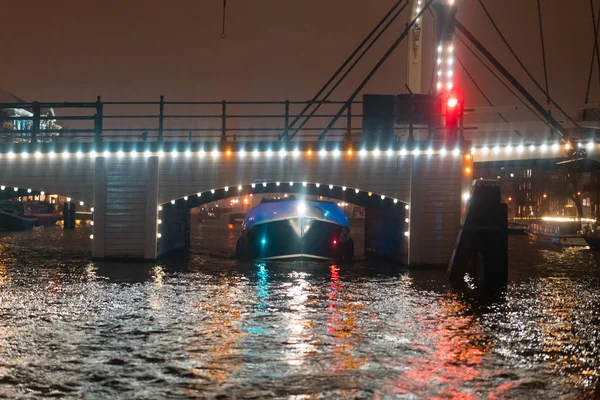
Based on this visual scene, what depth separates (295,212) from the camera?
75.4 feet

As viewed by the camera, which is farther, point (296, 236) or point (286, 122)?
point (296, 236)

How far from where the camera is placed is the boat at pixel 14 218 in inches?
1709

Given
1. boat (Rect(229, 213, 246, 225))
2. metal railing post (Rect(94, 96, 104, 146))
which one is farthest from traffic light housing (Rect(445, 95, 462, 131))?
boat (Rect(229, 213, 246, 225))

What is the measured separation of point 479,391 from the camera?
7.17m

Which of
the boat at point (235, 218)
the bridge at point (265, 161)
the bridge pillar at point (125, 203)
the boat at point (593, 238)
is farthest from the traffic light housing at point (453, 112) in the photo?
the boat at point (235, 218)

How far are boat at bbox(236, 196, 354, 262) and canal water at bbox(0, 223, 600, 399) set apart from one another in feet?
13.6

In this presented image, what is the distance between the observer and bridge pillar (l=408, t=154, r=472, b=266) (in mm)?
19453

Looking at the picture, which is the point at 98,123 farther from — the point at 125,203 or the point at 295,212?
the point at 295,212

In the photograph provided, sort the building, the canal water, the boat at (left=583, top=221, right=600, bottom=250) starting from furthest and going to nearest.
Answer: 1. the boat at (left=583, top=221, right=600, bottom=250)
2. the building
3. the canal water

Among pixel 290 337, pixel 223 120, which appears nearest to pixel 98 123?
pixel 223 120

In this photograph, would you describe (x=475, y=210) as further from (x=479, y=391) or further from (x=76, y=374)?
(x=76, y=374)

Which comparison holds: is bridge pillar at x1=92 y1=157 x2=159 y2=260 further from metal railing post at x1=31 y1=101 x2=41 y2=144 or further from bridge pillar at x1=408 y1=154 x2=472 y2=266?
bridge pillar at x1=408 y1=154 x2=472 y2=266

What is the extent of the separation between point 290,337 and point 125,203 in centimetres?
1173

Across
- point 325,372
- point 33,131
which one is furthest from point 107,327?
point 33,131
